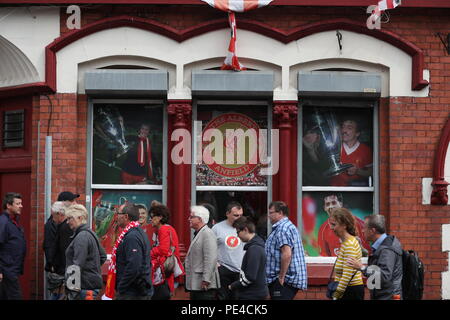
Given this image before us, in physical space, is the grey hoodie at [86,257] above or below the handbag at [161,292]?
above

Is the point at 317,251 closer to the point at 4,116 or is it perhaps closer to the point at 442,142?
the point at 442,142

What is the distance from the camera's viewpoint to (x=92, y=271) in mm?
9383

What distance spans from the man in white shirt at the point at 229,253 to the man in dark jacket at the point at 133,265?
1.68 meters

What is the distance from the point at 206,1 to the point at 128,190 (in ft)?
9.23

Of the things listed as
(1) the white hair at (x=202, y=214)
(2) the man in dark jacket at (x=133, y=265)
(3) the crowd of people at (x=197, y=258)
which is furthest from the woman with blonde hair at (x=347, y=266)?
(2) the man in dark jacket at (x=133, y=265)

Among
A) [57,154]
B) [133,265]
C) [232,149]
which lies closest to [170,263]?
[133,265]

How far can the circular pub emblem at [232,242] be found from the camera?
10.9 meters

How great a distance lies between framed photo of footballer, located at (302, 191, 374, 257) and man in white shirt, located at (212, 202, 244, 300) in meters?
1.50

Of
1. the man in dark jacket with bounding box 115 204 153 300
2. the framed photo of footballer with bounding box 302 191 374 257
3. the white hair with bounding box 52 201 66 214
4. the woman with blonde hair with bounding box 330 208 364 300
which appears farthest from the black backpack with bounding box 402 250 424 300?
the white hair with bounding box 52 201 66 214

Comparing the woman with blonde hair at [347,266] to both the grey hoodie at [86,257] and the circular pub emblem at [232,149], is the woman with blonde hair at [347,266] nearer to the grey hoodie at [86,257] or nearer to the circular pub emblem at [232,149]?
the grey hoodie at [86,257]

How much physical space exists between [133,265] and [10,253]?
257 centimetres

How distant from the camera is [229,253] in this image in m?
10.9

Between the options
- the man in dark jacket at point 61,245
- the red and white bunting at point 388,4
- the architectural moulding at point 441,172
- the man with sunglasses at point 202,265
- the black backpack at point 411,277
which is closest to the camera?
the black backpack at point 411,277

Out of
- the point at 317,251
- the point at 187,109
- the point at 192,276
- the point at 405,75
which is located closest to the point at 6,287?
the point at 192,276
